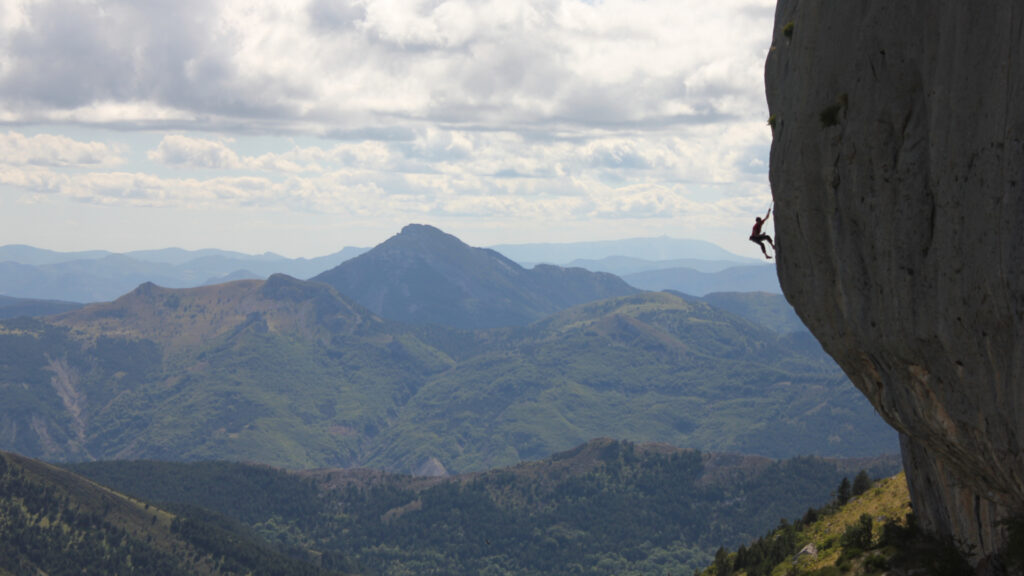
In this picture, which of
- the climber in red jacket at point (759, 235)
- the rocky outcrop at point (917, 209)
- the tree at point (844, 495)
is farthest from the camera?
the tree at point (844, 495)

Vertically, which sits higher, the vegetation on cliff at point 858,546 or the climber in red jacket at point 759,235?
the climber in red jacket at point 759,235

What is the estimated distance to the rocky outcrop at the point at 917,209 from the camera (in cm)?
2338

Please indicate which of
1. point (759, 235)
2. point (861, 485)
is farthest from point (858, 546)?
point (861, 485)

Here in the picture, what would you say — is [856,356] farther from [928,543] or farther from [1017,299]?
[928,543]

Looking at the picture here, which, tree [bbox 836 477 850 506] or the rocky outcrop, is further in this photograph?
tree [bbox 836 477 850 506]

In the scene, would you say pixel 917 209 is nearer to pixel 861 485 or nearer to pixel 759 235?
pixel 759 235

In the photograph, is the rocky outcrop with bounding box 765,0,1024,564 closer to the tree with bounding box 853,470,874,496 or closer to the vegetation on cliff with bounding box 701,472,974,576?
the vegetation on cliff with bounding box 701,472,974,576

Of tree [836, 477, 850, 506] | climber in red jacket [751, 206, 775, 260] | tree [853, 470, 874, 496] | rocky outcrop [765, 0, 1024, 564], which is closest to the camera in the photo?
rocky outcrop [765, 0, 1024, 564]

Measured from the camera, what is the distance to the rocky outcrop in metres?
23.4

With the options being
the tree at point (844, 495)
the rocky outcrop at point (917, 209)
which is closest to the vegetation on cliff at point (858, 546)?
the tree at point (844, 495)

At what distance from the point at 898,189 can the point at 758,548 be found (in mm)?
56736

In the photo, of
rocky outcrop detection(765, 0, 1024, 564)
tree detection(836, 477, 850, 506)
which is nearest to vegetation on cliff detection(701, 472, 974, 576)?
tree detection(836, 477, 850, 506)

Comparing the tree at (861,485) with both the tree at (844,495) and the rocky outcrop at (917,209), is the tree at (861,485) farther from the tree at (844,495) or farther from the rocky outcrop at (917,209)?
the rocky outcrop at (917,209)

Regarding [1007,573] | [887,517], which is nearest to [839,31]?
[1007,573]
